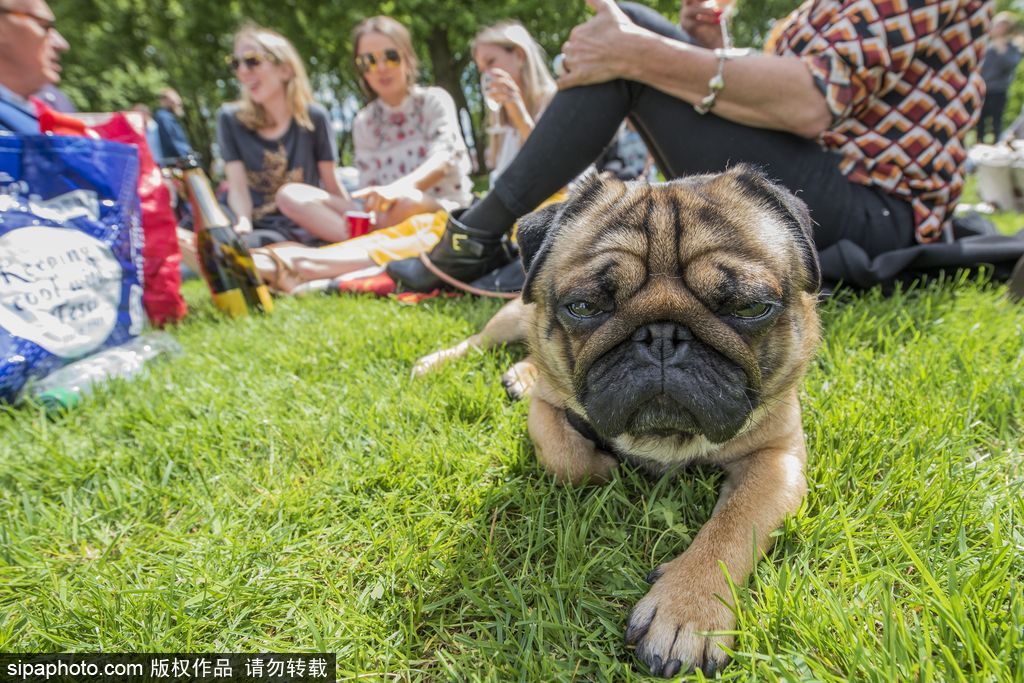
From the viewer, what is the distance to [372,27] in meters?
6.36

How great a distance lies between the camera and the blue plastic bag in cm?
297

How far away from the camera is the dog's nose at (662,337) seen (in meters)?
1.64

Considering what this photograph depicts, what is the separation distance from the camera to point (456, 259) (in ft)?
13.9

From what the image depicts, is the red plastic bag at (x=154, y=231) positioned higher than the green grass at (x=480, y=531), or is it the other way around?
the red plastic bag at (x=154, y=231)

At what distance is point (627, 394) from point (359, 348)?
2296 millimetres

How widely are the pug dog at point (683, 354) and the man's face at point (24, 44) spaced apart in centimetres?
482

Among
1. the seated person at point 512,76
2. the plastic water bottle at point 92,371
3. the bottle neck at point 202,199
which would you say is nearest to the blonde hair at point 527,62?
the seated person at point 512,76

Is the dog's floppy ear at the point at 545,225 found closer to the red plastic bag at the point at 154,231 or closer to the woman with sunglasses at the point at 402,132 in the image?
the red plastic bag at the point at 154,231

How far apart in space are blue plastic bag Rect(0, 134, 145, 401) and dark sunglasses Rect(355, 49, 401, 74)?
3.34 meters

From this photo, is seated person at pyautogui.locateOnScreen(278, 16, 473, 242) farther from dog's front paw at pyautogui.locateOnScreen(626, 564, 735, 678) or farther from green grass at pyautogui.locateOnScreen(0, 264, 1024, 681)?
dog's front paw at pyautogui.locateOnScreen(626, 564, 735, 678)

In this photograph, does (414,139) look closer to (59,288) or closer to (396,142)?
(396,142)

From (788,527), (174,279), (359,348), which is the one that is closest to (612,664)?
(788,527)

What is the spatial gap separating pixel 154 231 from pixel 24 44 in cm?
176

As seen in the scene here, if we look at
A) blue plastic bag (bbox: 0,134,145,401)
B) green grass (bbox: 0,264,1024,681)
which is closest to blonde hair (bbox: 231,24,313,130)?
blue plastic bag (bbox: 0,134,145,401)
